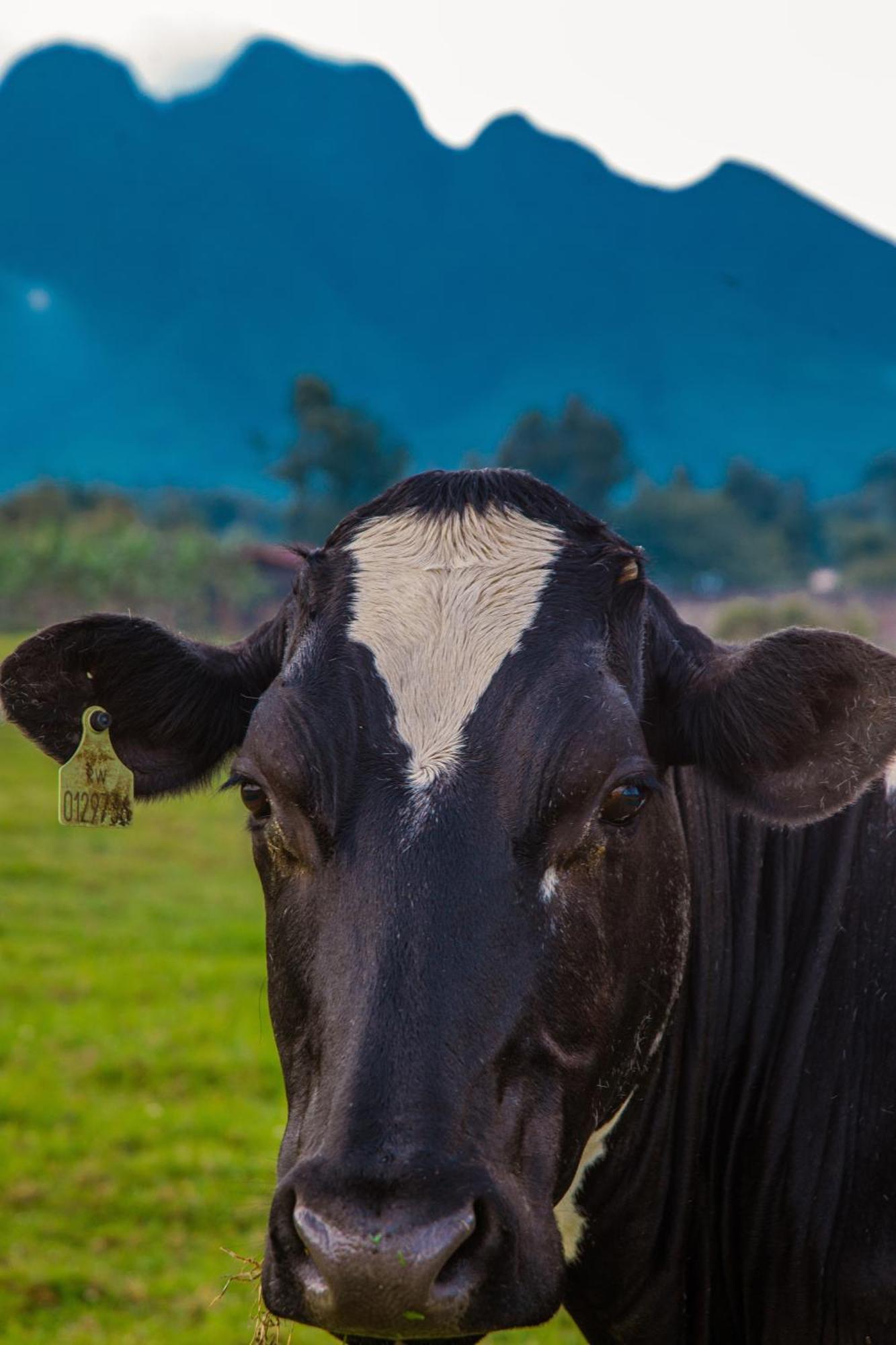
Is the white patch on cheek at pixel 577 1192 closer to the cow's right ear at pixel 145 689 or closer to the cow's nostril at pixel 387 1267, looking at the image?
the cow's nostril at pixel 387 1267

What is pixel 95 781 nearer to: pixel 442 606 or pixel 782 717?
pixel 442 606

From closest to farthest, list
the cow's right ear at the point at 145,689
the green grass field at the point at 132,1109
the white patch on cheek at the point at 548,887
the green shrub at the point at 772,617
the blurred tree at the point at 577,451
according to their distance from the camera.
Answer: the white patch on cheek at the point at 548,887 → the cow's right ear at the point at 145,689 → the green grass field at the point at 132,1109 → the green shrub at the point at 772,617 → the blurred tree at the point at 577,451

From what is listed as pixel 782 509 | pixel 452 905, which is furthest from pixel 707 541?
pixel 452 905

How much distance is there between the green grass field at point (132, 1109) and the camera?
19.4ft

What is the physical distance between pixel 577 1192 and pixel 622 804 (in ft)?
3.41

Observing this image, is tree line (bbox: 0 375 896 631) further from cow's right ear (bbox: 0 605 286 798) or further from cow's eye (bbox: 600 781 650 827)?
cow's eye (bbox: 600 781 650 827)

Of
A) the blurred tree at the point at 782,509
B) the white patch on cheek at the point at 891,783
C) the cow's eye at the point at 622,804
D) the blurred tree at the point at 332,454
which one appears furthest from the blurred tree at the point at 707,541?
the cow's eye at the point at 622,804

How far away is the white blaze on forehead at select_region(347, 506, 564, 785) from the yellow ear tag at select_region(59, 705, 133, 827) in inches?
32.5

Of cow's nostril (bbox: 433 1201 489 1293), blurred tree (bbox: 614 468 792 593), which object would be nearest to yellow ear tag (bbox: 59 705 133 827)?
cow's nostril (bbox: 433 1201 489 1293)

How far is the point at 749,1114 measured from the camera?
3170 mm

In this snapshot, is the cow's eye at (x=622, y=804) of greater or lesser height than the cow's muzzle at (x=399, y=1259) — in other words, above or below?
above

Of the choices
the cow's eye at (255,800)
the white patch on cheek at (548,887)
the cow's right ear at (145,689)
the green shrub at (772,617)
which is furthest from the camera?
the green shrub at (772,617)

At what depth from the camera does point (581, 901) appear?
2656mm

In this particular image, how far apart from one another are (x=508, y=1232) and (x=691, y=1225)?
3.64ft
